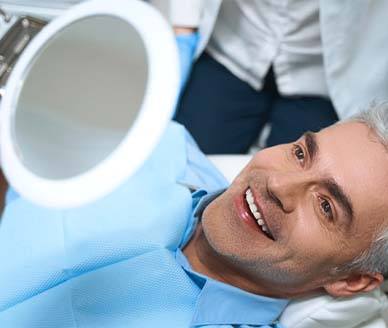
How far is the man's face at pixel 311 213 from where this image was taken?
2.84 feet

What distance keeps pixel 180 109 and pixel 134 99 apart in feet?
2.97

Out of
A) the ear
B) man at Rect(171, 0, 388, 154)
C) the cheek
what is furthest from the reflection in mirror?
man at Rect(171, 0, 388, 154)

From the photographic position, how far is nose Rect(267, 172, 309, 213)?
888 millimetres

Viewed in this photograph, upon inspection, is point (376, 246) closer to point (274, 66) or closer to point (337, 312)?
point (337, 312)

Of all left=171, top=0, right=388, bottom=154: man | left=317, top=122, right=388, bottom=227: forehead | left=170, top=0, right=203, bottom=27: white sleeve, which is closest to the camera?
left=317, top=122, right=388, bottom=227: forehead

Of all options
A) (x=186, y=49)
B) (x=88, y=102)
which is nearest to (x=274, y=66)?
(x=186, y=49)

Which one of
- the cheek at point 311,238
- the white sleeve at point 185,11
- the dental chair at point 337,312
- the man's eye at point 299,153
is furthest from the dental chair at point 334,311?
the white sleeve at point 185,11

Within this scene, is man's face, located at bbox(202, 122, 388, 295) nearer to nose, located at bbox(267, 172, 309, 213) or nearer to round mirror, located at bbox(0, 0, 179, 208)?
nose, located at bbox(267, 172, 309, 213)

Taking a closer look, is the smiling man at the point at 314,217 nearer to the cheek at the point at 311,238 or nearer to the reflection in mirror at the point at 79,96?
the cheek at the point at 311,238

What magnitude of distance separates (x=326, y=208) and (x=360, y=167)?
9 centimetres

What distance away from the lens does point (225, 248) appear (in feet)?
3.02

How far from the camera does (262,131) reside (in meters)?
1.59

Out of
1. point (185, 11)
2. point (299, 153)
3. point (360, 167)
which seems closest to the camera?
point (360, 167)

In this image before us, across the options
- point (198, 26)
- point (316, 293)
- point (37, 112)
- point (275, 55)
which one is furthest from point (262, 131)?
point (37, 112)
